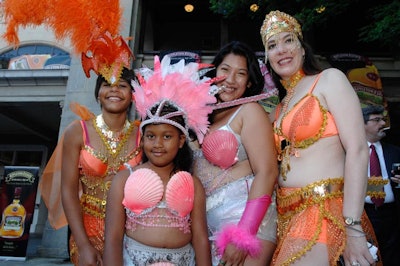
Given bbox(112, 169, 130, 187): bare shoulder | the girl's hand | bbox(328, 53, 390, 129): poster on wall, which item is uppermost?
bbox(328, 53, 390, 129): poster on wall

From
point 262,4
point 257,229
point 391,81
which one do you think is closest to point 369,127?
point 257,229

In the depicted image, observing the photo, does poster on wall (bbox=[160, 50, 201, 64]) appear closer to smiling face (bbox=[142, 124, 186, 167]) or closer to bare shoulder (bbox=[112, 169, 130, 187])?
smiling face (bbox=[142, 124, 186, 167])

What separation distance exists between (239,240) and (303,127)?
29.7 inches

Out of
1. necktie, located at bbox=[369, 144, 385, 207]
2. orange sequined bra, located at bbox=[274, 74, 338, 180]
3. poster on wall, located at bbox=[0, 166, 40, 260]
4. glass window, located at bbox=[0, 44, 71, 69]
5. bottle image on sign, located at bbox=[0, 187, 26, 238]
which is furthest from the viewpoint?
glass window, located at bbox=[0, 44, 71, 69]

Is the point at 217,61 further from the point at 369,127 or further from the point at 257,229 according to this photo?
the point at 369,127

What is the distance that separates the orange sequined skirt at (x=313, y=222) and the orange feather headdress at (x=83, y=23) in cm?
158

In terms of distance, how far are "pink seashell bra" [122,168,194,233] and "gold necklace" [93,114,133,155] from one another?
1.84 feet

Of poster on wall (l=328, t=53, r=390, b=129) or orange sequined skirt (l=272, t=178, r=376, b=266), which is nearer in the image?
orange sequined skirt (l=272, t=178, r=376, b=266)

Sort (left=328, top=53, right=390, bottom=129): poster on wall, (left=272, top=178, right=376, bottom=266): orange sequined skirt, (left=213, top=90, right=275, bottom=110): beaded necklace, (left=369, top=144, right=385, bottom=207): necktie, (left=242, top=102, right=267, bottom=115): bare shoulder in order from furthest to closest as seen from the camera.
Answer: (left=328, top=53, right=390, bottom=129): poster on wall → (left=369, top=144, right=385, bottom=207): necktie → (left=213, top=90, right=275, bottom=110): beaded necklace → (left=242, top=102, right=267, bottom=115): bare shoulder → (left=272, top=178, right=376, bottom=266): orange sequined skirt

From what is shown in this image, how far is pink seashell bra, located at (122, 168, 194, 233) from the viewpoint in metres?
2.08

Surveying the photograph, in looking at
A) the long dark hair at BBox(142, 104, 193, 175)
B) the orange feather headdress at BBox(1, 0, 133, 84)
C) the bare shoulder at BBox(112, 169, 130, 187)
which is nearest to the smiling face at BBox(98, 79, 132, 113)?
the orange feather headdress at BBox(1, 0, 133, 84)

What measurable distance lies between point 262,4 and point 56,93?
634cm

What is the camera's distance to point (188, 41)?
12.9 m

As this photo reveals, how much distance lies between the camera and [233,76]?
100 inches
